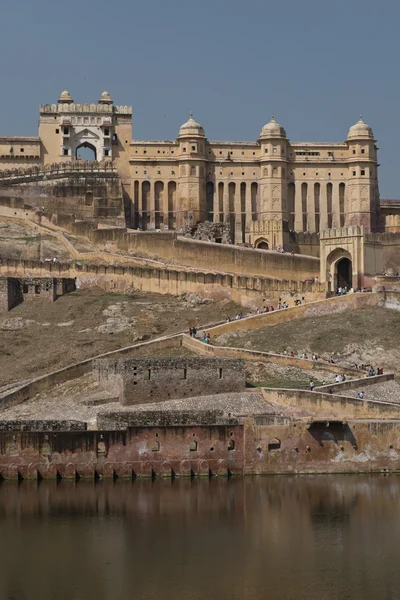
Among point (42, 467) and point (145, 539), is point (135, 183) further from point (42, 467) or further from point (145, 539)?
point (145, 539)

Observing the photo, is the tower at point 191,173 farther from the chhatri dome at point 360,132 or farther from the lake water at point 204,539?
the lake water at point 204,539

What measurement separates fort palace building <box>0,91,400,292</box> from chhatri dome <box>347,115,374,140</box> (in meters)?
0.05

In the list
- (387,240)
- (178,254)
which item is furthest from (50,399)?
(387,240)

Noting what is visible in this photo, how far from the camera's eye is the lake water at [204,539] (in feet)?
90.2

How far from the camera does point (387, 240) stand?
6569 cm

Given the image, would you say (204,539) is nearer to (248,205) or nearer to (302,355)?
(302,355)

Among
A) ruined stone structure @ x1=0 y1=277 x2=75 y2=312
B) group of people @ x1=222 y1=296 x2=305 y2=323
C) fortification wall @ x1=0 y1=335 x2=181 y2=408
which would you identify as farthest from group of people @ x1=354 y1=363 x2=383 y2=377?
ruined stone structure @ x1=0 y1=277 x2=75 y2=312

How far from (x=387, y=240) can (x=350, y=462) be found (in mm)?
29165

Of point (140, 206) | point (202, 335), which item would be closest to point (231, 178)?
point (140, 206)

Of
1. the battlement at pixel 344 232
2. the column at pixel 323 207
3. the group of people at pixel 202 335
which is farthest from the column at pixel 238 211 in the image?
the group of people at pixel 202 335

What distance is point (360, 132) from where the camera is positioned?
74.8 m

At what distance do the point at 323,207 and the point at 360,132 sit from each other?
449 centimetres

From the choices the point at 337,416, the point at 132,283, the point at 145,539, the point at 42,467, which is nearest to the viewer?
the point at 145,539

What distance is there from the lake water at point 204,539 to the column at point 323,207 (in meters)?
38.6
